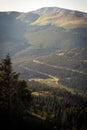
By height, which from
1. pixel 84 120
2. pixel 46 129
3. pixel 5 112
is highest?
pixel 5 112

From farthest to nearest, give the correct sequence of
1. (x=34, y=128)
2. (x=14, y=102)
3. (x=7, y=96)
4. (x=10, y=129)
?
(x=14, y=102) → (x=7, y=96) → (x=34, y=128) → (x=10, y=129)

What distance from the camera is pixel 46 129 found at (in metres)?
72.1

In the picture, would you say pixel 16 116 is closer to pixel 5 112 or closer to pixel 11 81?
pixel 5 112

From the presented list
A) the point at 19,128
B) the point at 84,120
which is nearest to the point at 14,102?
the point at 19,128

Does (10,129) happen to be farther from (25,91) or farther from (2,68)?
(25,91)

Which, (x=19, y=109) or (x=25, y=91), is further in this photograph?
(x=25, y=91)

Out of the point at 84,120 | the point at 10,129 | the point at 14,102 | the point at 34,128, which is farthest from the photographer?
the point at 84,120

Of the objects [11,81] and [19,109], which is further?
[19,109]

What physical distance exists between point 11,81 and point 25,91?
14.5 metres

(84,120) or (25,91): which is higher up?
(25,91)

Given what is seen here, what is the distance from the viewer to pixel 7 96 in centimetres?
7681

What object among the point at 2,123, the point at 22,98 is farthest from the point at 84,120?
the point at 2,123

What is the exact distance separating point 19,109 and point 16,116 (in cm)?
913

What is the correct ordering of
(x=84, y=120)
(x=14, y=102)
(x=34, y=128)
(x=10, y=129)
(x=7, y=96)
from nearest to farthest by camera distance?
(x=10, y=129)
(x=34, y=128)
(x=7, y=96)
(x=14, y=102)
(x=84, y=120)
